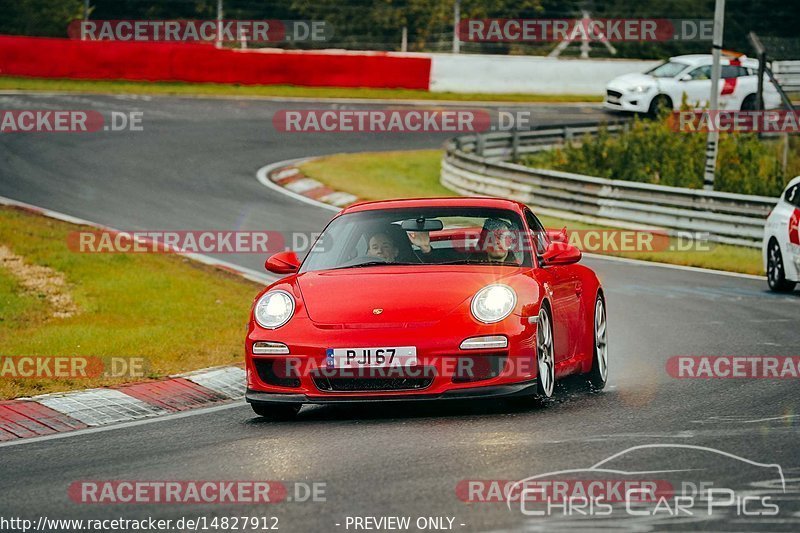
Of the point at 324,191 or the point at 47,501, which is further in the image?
the point at 324,191

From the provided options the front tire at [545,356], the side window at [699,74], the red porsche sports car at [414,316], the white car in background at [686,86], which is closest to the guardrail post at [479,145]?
the white car in background at [686,86]

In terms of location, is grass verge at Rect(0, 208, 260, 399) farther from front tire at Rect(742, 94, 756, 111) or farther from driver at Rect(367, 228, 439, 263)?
front tire at Rect(742, 94, 756, 111)

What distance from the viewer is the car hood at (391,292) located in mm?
8297

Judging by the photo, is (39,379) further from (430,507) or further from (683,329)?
(683,329)

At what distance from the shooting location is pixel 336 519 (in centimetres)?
580

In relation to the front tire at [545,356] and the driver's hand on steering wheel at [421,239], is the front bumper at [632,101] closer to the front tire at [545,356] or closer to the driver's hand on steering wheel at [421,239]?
the driver's hand on steering wheel at [421,239]

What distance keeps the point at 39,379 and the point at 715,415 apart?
4.80 meters

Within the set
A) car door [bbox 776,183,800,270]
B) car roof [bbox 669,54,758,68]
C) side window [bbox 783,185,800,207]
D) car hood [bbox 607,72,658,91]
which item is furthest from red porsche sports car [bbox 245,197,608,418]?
car roof [bbox 669,54,758,68]

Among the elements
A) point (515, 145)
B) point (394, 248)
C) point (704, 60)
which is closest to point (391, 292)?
point (394, 248)

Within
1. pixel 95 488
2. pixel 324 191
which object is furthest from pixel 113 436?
pixel 324 191

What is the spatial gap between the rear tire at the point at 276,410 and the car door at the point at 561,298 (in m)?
1.68

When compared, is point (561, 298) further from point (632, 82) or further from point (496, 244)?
point (632, 82)

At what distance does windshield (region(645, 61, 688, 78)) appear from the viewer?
36150 millimetres

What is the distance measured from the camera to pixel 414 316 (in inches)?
325
